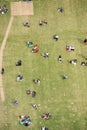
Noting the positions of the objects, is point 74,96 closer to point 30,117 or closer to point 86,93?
point 86,93

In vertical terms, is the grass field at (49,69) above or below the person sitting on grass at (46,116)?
above

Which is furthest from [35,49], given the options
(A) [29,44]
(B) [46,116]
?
(B) [46,116]

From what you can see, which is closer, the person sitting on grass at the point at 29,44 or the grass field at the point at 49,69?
the grass field at the point at 49,69

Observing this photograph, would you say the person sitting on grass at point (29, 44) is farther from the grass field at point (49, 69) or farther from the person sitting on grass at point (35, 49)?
the person sitting on grass at point (35, 49)

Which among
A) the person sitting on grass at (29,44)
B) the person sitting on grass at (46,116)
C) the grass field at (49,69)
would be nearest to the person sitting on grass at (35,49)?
the grass field at (49,69)

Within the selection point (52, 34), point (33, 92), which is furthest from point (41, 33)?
point (33, 92)

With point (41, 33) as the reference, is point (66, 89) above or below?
below

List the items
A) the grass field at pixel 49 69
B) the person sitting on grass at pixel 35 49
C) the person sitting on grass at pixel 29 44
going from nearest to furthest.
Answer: the grass field at pixel 49 69, the person sitting on grass at pixel 35 49, the person sitting on grass at pixel 29 44

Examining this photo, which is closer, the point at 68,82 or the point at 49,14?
the point at 68,82

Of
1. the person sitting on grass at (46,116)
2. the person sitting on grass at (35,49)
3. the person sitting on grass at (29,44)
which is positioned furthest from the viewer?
the person sitting on grass at (29,44)
